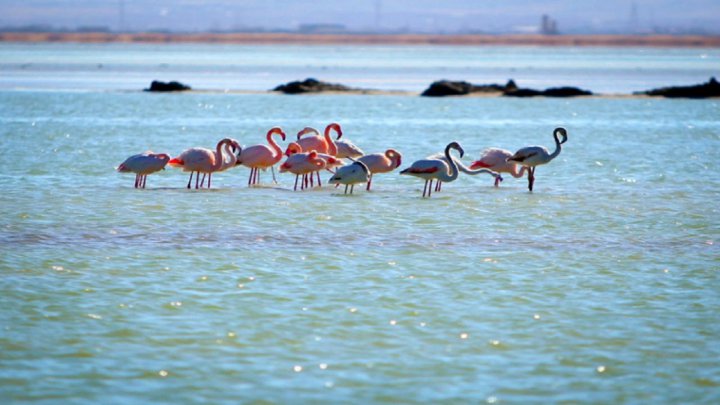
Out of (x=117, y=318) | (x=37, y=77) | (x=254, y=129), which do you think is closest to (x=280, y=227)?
(x=117, y=318)

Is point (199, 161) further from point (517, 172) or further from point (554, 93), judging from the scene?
point (554, 93)

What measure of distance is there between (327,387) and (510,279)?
3.94m

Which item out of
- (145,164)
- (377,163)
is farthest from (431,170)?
(145,164)

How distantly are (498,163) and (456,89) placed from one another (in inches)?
1133

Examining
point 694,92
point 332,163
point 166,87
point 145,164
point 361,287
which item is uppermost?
point 694,92

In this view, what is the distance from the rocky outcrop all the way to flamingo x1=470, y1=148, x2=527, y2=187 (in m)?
28.0

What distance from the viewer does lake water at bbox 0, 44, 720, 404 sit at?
316 inches

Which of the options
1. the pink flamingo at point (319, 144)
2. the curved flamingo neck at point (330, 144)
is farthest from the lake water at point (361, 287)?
the curved flamingo neck at point (330, 144)

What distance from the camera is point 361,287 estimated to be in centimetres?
1091

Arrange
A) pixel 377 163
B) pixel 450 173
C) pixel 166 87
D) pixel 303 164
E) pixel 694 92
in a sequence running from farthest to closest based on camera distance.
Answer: pixel 166 87, pixel 694 92, pixel 377 163, pixel 303 164, pixel 450 173

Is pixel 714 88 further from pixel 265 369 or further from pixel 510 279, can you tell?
pixel 265 369

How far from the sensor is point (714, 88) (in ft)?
154

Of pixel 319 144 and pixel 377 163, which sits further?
pixel 319 144

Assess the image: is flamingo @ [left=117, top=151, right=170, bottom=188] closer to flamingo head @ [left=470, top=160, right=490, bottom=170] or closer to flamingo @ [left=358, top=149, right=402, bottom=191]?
flamingo @ [left=358, top=149, right=402, bottom=191]
